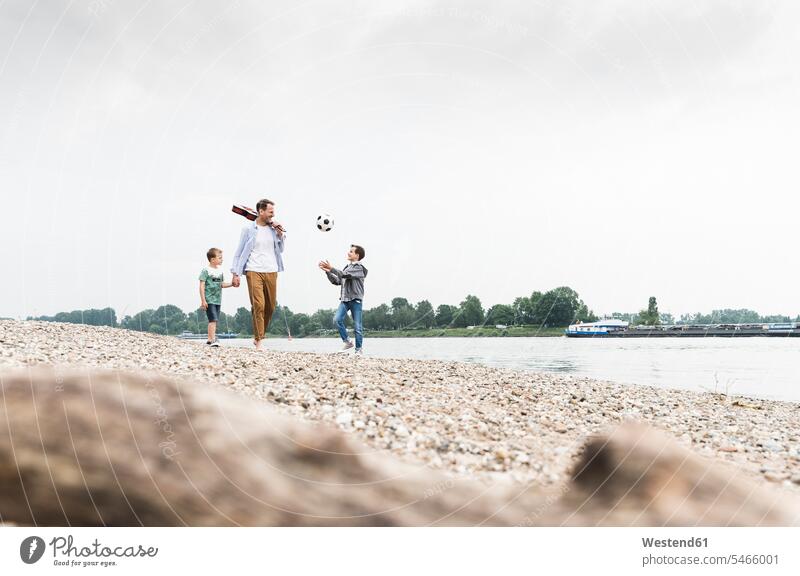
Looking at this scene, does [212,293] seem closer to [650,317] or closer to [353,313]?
[353,313]

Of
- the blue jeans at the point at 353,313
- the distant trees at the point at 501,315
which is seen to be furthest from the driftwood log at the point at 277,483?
the distant trees at the point at 501,315

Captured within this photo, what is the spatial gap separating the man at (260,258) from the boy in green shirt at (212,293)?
37 cm

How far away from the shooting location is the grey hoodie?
454 inches

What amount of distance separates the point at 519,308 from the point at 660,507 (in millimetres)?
25950

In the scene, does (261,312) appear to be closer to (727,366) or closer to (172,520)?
(172,520)

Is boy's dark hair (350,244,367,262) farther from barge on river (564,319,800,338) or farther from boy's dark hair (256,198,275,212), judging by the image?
barge on river (564,319,800,338)

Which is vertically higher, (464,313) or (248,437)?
(464,313)

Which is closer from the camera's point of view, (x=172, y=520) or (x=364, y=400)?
(x=172, y=520)

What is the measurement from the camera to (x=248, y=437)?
379 cm

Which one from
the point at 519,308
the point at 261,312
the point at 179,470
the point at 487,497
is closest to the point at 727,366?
the point at 519,308

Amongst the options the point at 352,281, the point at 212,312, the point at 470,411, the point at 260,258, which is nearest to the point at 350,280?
the point at 352,281

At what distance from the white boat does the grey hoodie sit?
38.1m

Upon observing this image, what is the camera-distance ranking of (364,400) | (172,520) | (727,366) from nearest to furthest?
(172,520) → (364,400) → (727,366)

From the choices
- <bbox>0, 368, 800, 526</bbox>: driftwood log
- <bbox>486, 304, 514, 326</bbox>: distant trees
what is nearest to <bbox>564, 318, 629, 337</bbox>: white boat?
<bbox>486, 304, 514, 326</bbox>: distant trees
